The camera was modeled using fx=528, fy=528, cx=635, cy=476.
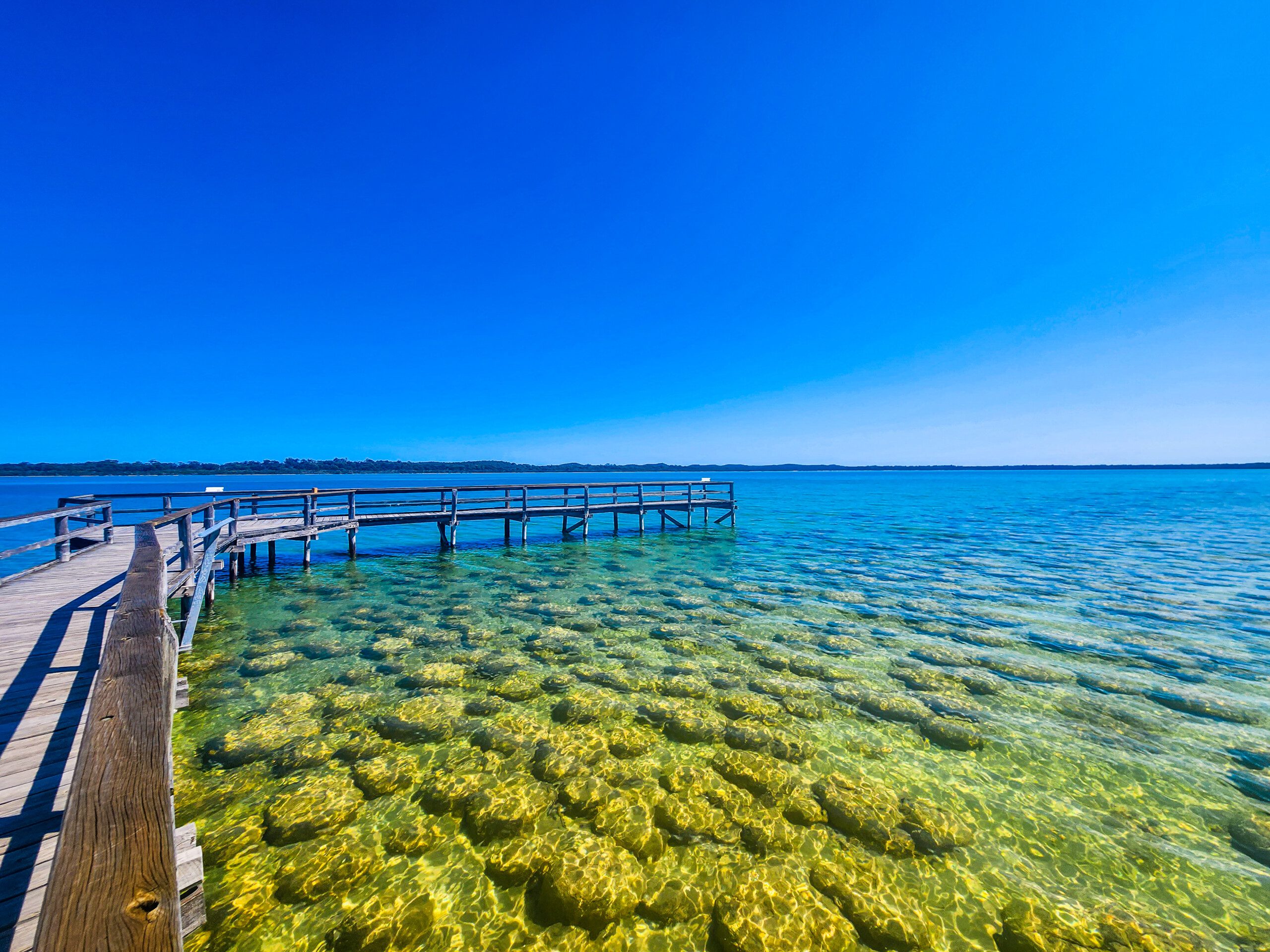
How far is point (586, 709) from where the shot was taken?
6406 mm

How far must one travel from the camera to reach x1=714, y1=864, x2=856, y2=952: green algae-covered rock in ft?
10.9

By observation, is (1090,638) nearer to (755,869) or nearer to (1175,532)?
(755,869)

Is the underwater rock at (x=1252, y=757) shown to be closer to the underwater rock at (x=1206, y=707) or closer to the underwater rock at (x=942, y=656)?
the underwater rock at (x=1206, y=707)

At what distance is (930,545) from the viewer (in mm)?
20047

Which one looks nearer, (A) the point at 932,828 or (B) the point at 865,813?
(A) the point at 932,828

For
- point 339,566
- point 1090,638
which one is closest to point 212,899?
point 1090,638

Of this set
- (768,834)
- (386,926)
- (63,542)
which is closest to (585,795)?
(768,834)

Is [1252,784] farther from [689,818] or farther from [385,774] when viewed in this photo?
[385,774]

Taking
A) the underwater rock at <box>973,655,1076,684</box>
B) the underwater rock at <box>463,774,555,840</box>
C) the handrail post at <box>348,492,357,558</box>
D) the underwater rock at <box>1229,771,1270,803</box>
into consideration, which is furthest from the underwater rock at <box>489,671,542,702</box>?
the handrail post at <box>348,492,357,558</box>

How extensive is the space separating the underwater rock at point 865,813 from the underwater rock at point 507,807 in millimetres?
2440

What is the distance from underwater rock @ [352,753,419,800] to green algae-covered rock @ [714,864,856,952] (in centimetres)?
Answer: 303

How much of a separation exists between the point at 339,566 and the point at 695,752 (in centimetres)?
1504

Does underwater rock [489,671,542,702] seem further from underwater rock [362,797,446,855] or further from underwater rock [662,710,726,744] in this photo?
underwater rock [362,797,446,855]

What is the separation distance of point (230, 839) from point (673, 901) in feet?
11.3
